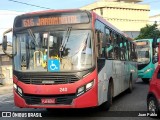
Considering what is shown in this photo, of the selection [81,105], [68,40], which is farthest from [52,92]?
[68,40]

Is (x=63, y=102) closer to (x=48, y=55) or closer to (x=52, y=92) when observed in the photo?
(x=52, y=92)

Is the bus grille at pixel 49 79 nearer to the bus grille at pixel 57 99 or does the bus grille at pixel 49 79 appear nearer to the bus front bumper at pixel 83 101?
the bus grille at pixel 57 99

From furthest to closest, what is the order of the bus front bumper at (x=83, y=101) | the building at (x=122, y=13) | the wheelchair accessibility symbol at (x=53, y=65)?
1. the building at (x=122, y=13)
2. the wheelchair accessibility symbol at (x=53, y=65)
3. the bus front bumper at (x=83, y=101)

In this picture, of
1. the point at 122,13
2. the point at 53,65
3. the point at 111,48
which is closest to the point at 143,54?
the point at 111,48

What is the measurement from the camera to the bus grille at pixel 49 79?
Answer: 9.27 meters

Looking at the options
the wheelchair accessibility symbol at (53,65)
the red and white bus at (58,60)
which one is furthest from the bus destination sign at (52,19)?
Result: the wheelchair accessibility symbol at (53,65)

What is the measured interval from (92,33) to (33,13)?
1951 mm

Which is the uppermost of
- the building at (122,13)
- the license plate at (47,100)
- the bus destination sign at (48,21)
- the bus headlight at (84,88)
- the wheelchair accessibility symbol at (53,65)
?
the building at (122,13)

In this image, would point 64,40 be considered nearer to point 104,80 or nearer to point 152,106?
point 104,80

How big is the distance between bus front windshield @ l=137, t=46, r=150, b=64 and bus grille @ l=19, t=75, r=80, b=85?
13.9m

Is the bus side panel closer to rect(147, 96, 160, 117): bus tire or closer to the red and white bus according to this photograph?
the red and white bus

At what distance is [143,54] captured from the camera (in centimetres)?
2291

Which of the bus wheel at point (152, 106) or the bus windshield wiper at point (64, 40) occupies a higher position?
the bus windshield wiper at point (64, 40)

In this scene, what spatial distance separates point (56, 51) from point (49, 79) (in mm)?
792
